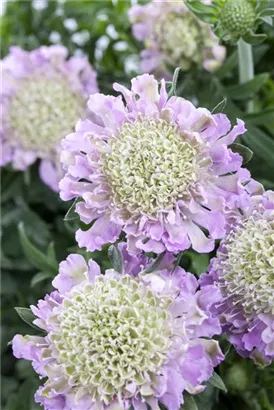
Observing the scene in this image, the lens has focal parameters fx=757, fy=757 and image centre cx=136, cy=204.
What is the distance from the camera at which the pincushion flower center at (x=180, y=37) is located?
839 millimetres

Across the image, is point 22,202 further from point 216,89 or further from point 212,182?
point 212,182

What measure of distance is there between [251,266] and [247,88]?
0.29 m

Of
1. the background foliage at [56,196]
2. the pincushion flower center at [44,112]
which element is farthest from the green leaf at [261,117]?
the pincushion flower center at [44,112]

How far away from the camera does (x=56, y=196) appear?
0.94m

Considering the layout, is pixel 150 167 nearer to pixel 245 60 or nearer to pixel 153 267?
pixel 153 267

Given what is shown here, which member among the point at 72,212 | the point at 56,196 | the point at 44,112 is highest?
the point at 72,212

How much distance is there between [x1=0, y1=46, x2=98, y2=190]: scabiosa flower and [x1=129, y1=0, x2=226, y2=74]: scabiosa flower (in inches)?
3.2

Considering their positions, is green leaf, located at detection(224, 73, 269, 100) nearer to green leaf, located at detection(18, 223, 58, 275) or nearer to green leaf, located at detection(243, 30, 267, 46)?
green leaf, located at detection(243, 30, 267, 46)

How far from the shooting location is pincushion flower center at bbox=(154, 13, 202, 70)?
84 centimetres

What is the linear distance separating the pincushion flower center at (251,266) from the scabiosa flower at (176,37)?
335 mm

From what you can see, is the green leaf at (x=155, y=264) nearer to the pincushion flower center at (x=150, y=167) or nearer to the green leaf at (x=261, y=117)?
the pincushion flower center at (x=150, y=167)

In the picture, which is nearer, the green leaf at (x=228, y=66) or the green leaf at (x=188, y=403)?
the green leaf at (x=188, y=403)

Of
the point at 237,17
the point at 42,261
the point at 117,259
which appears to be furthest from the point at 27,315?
the point at 237,17

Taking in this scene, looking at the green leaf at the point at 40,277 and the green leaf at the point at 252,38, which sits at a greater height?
the green leaf at the point at 252,38
